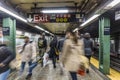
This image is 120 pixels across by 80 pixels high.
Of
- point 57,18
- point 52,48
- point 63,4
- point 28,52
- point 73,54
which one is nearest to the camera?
point 73,54

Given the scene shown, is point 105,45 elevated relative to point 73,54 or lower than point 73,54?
elevated

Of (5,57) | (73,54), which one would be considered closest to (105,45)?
(73,54)

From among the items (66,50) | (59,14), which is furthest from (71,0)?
(66,50)

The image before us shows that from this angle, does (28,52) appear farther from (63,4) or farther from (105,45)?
(63,4)

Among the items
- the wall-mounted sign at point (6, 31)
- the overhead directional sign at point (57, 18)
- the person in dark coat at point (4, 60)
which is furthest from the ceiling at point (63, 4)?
the person in dark coat at point (4, 60)

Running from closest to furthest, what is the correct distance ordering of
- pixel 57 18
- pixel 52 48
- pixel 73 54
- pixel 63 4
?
pixel 73 54 → pixel 63 4 → pixel 57 18 → pixel 52 48

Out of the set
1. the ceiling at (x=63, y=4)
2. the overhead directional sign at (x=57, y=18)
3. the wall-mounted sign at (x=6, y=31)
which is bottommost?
the wall-mounted sign at (x=6, y=31)

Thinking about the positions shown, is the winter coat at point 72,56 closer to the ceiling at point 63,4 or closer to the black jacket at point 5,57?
the black jacket at point 5,57

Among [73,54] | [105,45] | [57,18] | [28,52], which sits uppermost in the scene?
[57,18]

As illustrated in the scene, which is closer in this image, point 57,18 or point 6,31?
point 6,31

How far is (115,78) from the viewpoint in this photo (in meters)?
9.44

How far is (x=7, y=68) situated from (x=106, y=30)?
6095 mm

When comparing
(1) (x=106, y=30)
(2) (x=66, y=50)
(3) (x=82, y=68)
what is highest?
(1) (x=106, y=30)

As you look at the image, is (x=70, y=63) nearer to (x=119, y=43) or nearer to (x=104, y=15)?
(x=104, y=15)
